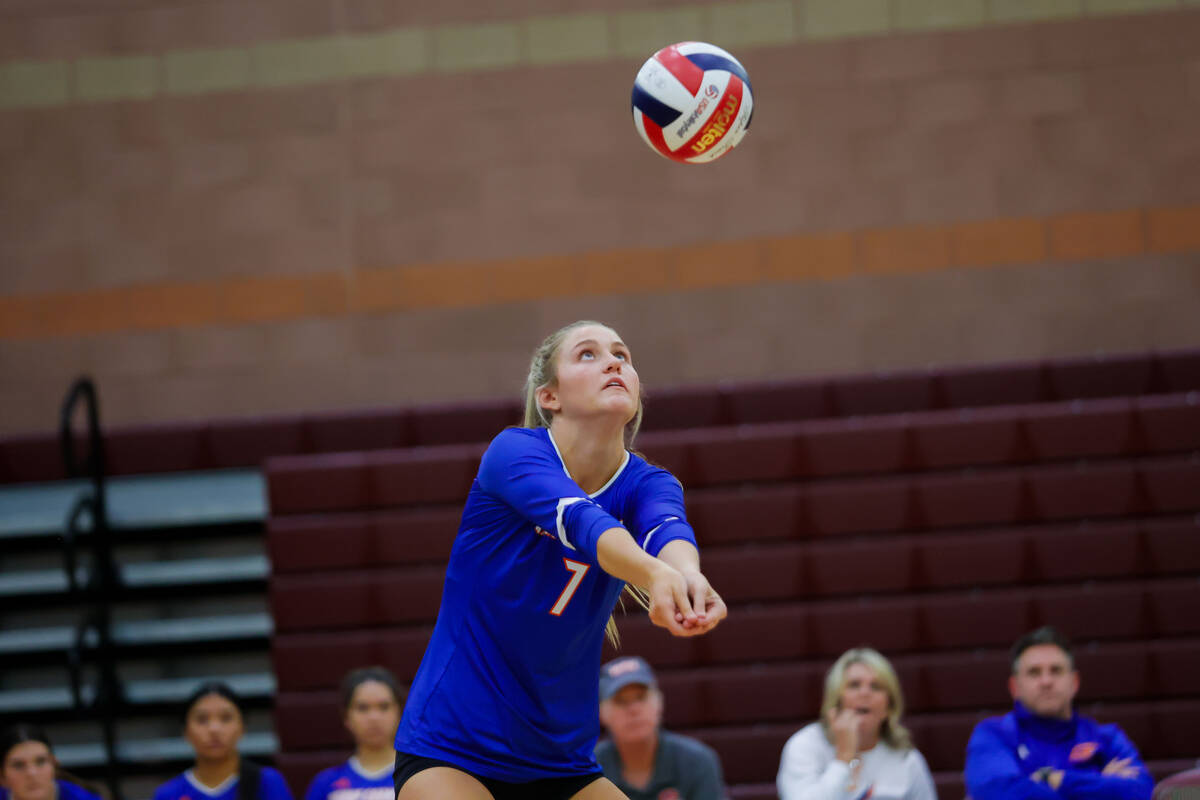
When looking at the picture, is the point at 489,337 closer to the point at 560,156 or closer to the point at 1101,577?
the point at 560,156

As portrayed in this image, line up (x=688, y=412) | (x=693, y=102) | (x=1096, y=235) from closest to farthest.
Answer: (x=693, y=102) → (x=688, y=412) → (x=1096, y=235)

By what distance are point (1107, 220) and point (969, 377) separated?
143 cm

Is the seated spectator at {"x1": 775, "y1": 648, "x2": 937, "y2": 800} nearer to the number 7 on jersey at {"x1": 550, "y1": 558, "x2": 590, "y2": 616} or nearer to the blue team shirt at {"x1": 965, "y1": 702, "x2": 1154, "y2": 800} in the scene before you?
the blue team shirt at {"x1": 965, "y1": 702, "x2": 1154, "y2": 800}

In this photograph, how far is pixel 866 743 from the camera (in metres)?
5.44

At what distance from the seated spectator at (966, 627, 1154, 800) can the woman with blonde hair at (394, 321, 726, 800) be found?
8.08ft

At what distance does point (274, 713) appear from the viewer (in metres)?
7.11

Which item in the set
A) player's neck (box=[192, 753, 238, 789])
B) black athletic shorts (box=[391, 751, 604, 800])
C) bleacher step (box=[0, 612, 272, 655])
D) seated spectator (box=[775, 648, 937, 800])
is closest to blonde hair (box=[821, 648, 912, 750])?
seated spectator (box=[775, 648, 937, 800])

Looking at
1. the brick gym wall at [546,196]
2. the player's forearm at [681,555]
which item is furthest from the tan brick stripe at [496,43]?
the player's forearm at [681,555]

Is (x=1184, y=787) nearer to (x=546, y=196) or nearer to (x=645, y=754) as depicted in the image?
(x=645, y=754)

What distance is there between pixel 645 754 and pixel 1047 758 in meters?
1.49

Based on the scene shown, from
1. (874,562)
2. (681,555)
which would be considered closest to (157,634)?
(874,562)

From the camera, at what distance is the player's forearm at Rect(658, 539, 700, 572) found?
2568mm

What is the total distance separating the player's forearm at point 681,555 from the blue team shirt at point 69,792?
12.8ft

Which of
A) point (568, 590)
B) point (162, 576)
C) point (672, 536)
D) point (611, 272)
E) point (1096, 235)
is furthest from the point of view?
point (611, 272)
